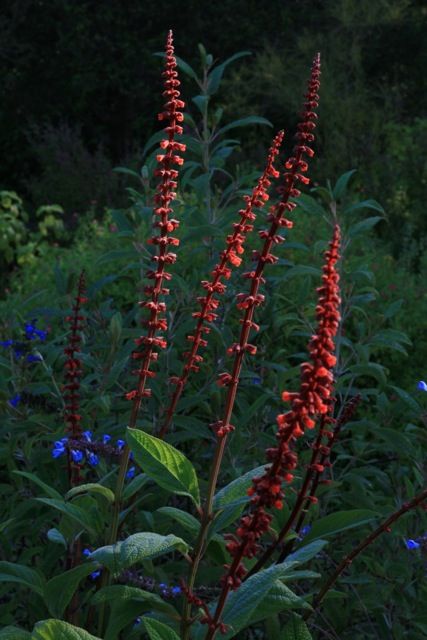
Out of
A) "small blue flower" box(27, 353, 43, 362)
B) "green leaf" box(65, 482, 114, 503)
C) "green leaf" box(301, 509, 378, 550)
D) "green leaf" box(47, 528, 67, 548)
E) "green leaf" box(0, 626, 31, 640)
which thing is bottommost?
"green leaf" box(0, 626, 31, 640)

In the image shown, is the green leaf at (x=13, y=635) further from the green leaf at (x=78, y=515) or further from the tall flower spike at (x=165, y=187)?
the tall flower spike at (x=165, y=187)

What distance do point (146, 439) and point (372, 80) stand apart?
51.0 feet

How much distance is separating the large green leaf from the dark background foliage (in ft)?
26.5

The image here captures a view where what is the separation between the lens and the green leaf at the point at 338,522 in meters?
2.21

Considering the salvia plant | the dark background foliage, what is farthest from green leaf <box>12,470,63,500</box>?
the dark background foliage

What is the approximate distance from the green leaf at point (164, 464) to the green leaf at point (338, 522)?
1.12ft

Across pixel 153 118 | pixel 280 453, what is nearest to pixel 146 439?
pixel 280 453

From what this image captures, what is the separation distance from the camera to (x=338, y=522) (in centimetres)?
228

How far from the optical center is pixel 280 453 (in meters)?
1.64

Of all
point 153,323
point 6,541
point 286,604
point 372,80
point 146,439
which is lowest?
point 6,541

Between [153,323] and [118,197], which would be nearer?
[153,323]

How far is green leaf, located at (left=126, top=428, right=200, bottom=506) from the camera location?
2.08 m

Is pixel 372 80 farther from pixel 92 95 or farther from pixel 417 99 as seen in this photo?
pixel 92 95

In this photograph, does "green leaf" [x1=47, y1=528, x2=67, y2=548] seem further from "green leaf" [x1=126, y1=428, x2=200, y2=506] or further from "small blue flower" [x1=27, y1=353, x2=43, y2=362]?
"small blue flower" [x1=27, y1=353, x2=43, y2=362]
